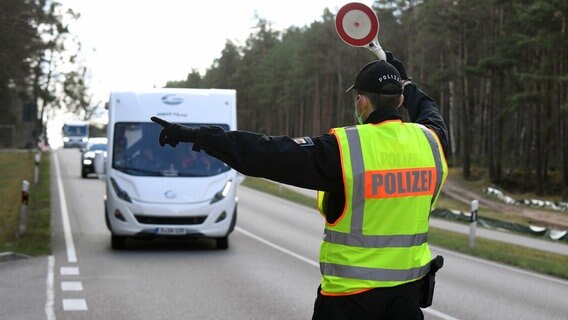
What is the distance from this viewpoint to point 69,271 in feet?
40.5

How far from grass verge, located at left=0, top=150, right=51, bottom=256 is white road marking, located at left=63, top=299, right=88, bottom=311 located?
4522 mm

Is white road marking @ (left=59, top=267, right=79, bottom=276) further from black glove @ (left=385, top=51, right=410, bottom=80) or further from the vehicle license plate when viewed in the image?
black glove @ (left=385, top=51, right=410, bottom=80)

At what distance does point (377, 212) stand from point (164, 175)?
11584 millimetres

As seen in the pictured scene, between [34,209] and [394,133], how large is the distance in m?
20.4

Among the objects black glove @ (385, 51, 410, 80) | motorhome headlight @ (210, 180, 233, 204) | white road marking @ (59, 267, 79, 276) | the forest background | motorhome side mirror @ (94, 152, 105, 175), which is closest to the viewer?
black glove @ (385, 51, 410, 80)

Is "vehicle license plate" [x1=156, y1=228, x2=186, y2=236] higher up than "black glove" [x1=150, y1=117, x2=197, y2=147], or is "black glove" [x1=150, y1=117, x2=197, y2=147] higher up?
"black glove" [x1=150, y1=117, x2=197, y2=147]

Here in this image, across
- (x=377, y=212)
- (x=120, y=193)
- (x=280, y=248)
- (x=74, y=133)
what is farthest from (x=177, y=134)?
(x=74, y=133)

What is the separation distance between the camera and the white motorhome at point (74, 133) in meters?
87.3

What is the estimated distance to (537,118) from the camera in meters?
49.2

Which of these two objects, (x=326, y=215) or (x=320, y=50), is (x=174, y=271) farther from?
(x=320, y=50)

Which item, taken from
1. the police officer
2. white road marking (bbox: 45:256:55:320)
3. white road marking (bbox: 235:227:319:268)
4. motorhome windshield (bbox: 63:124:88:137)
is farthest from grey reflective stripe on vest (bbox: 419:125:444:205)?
motorhome windshield (bbox: 63:124:88:137)

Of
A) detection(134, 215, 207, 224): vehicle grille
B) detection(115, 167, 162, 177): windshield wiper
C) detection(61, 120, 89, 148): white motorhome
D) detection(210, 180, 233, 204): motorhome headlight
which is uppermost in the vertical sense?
detection(115, 167, 162, 177): windshield wiper

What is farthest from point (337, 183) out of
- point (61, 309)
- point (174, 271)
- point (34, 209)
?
point (34, 209)

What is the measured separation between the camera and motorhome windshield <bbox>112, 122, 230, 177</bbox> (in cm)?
1505
